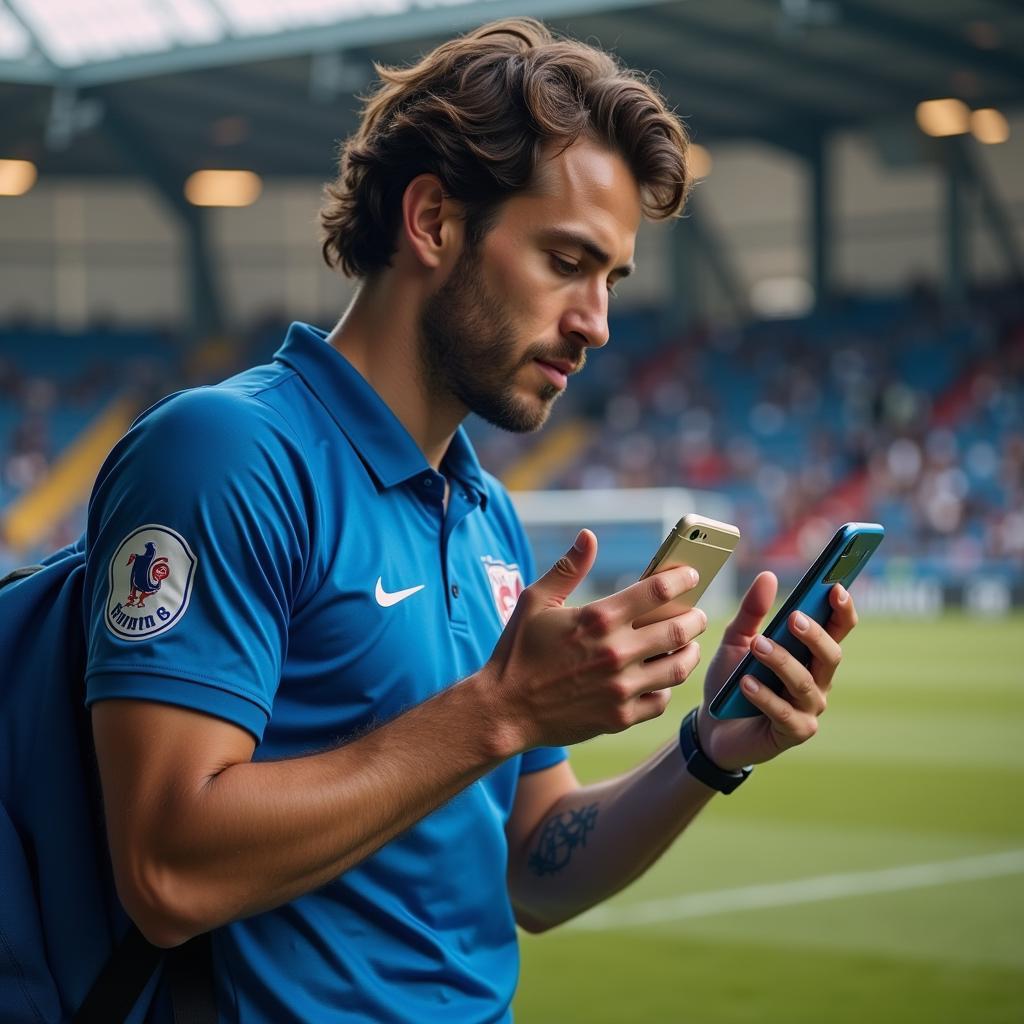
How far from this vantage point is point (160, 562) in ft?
6.33

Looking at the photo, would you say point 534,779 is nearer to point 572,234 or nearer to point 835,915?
point 572,234

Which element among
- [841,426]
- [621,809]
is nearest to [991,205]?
[841,426]

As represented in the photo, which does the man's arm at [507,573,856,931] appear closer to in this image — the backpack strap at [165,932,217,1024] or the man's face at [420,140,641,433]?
the man's face at [420,140,641,433]

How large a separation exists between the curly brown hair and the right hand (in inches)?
25.3

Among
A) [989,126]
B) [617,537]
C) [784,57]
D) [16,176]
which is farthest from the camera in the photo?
[16,176]

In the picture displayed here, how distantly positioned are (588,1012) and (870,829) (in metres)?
3.63

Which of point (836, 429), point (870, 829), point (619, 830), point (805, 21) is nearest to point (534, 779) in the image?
point (619, 830)

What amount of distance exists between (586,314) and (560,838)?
3.04 ft

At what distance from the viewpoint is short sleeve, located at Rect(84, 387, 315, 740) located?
6.29ft

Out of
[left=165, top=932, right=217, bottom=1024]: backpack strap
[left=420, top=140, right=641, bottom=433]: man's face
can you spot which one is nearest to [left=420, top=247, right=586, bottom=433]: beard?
[left=420, top=140, right=641, bottom=433]: man's face

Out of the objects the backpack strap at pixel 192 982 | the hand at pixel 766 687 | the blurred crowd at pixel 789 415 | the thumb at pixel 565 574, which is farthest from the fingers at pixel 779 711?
the blurred crowd at pixel 789 415

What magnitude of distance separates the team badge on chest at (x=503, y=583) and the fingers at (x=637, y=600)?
0.52 meters

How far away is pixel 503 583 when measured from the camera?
2617mm

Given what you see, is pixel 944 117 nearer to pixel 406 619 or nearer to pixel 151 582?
pixel 406 619
